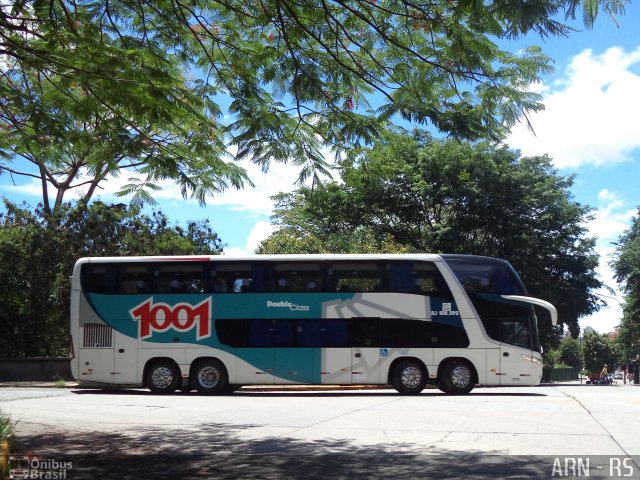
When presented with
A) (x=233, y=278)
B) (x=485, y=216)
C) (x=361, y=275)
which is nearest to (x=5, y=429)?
(x=233, y=278)

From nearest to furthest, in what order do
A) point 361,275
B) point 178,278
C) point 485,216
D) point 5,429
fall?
point 5,429, point 361,275, point 178,278, point 485,216

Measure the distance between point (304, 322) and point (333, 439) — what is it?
28.4 feet

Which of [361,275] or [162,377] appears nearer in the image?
[361,275]

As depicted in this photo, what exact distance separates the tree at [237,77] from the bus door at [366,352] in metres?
8.88

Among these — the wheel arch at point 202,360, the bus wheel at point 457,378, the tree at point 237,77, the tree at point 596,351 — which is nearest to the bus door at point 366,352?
the bus wheel at point 457,378

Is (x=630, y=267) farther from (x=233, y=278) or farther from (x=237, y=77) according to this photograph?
(x=237, y=77)

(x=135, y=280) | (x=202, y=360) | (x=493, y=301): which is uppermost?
(x=135, y=280)

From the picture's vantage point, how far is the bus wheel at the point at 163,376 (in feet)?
59.4

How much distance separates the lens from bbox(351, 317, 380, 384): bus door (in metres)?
17.8

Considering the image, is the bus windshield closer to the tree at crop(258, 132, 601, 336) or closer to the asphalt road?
the asphalt road

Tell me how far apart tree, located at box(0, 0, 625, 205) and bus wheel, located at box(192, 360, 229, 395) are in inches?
363

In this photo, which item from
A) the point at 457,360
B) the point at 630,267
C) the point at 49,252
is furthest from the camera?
the point at 630,267

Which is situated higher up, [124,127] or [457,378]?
[124,127]

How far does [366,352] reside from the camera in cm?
1780
